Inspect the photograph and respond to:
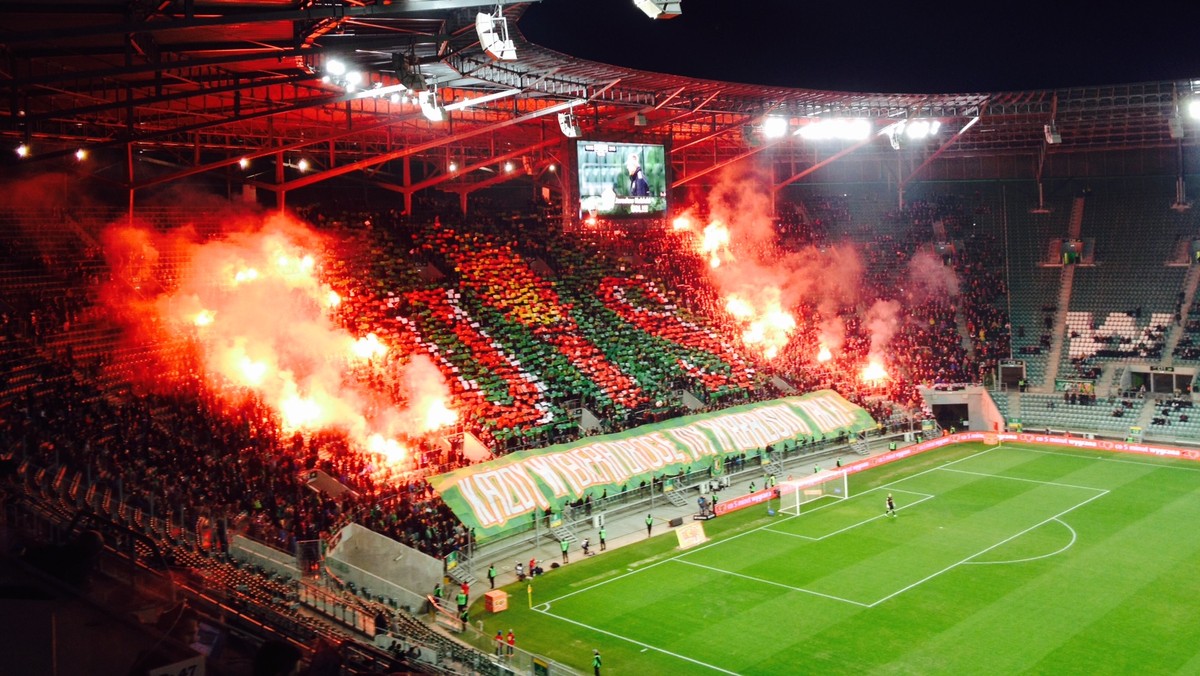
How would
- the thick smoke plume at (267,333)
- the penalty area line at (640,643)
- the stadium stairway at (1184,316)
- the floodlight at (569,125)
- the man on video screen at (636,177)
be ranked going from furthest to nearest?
1. the stadium stairway at (1184,316)
2. the man on video screen at (636,177)
3. the floodlight at (569,125)
4. the thick smoke plume at (267,333)
5. the penalty area line at (640,643)

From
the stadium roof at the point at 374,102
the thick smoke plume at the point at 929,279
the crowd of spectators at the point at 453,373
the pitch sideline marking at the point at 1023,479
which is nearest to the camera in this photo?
the stadium roof at the point at 374,102

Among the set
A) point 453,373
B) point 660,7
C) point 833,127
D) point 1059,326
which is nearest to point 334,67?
point 453,373

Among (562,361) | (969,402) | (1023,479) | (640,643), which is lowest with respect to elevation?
(640,643)

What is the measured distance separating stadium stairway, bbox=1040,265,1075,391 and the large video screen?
76.5 ft

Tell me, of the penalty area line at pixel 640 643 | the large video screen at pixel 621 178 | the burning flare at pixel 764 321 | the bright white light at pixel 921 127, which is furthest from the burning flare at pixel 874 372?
the penalty area line at pixel 640 643

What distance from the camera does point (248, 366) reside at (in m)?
38.8

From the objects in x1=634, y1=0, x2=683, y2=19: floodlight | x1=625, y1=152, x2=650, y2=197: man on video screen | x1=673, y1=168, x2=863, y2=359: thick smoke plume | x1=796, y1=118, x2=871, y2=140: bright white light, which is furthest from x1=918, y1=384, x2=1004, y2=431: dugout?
x1=634, y1=0, x2=683, y2=19: floodlight

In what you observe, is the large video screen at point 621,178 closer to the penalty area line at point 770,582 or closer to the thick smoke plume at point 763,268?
the thick smoke plume at point 763,268

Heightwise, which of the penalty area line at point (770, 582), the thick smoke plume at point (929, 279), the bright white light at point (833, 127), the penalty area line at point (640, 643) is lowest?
the penalty area line at point (640, 643)

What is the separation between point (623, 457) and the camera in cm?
4012

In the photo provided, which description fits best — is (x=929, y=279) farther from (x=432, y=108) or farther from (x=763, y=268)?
(x=432, y=108)

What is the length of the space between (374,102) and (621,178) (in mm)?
10944

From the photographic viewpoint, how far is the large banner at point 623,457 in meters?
34.7

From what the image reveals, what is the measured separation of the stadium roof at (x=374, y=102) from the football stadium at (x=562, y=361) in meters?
0.27
